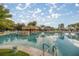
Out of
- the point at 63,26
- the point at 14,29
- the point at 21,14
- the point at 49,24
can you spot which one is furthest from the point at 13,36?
the point at 63,26

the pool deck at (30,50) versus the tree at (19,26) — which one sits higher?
the tree at (19,26)

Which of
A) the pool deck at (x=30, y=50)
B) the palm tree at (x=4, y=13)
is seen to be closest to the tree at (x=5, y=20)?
the palm tree at (x=4, y=13)

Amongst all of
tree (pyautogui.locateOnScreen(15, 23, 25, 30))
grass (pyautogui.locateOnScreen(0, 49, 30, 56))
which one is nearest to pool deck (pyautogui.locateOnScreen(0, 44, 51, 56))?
grass (pyautogui.locateOnScreen(0, 49, 30, 56))

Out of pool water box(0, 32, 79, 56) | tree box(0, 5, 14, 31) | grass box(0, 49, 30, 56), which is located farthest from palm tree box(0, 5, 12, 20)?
grass box(0, 49, 30, 56)

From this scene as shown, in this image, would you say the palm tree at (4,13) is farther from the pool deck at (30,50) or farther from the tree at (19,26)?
the pool deck at (30,50)

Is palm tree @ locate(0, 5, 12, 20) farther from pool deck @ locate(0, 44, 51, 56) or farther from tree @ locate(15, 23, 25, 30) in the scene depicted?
pool deck @ locate(0, 44, 51, 56)

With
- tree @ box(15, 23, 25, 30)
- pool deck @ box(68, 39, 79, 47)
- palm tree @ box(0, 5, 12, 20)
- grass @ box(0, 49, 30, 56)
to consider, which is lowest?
grass @ box(0, 49, 30, 56)

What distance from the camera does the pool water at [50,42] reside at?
1.35m

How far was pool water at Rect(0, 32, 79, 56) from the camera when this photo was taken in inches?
53.1

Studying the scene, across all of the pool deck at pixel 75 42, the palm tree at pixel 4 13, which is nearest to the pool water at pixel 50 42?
the pool deck at pixel 75 42

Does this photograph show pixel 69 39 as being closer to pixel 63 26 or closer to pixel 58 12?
pixel 63 26

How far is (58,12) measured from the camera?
1370 millimetres

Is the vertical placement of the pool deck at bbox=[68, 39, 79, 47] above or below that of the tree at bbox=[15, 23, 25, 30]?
below

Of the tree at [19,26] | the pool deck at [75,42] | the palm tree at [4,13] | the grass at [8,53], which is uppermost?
the palm tree at [4,13]
